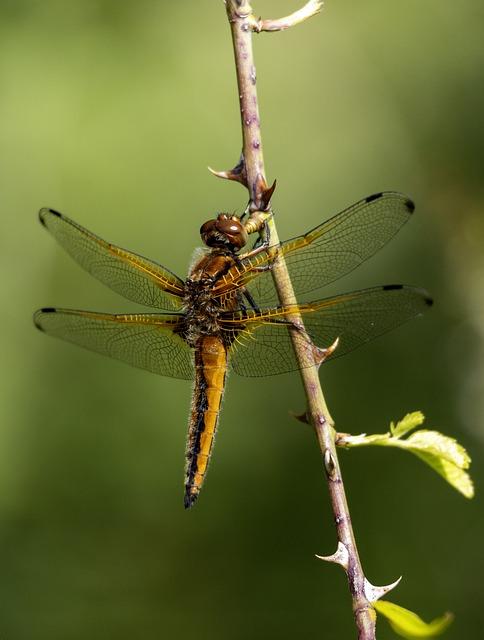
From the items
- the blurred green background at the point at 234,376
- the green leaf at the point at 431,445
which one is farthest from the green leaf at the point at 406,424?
the blurred green background at the point at 234,376

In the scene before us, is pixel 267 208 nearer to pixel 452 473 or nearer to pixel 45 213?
pixel 452 473

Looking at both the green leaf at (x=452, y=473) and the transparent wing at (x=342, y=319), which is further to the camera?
the transparent wing at (x=342, y=319)

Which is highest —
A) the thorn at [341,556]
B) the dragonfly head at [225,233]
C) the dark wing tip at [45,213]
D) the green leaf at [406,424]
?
the dark wing tip at [45,213]

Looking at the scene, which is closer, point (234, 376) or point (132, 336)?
point (132, 336)

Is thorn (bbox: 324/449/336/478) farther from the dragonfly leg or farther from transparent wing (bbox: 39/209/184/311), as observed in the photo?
transparent wing (bbox: 39/209/184/311)

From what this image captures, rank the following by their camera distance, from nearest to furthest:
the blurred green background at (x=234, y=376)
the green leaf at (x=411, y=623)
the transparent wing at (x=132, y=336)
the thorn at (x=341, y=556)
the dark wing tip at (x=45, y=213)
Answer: the green leaf at (x=411, y=623) → the thorn at (x=341, y=556) → the transparent wing at (x=132, y=336) → the dark wing tip at (x=45, y=213) → the blurred green background at (x=234, y=376)

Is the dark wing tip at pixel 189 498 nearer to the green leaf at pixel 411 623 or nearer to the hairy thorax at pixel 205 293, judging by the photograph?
the hairy thorax at pixel 205 293

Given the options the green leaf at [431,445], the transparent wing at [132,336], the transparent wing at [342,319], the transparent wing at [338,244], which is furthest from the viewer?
the transparent wing at [132,336]

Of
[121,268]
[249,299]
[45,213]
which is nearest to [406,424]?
[249,299]
